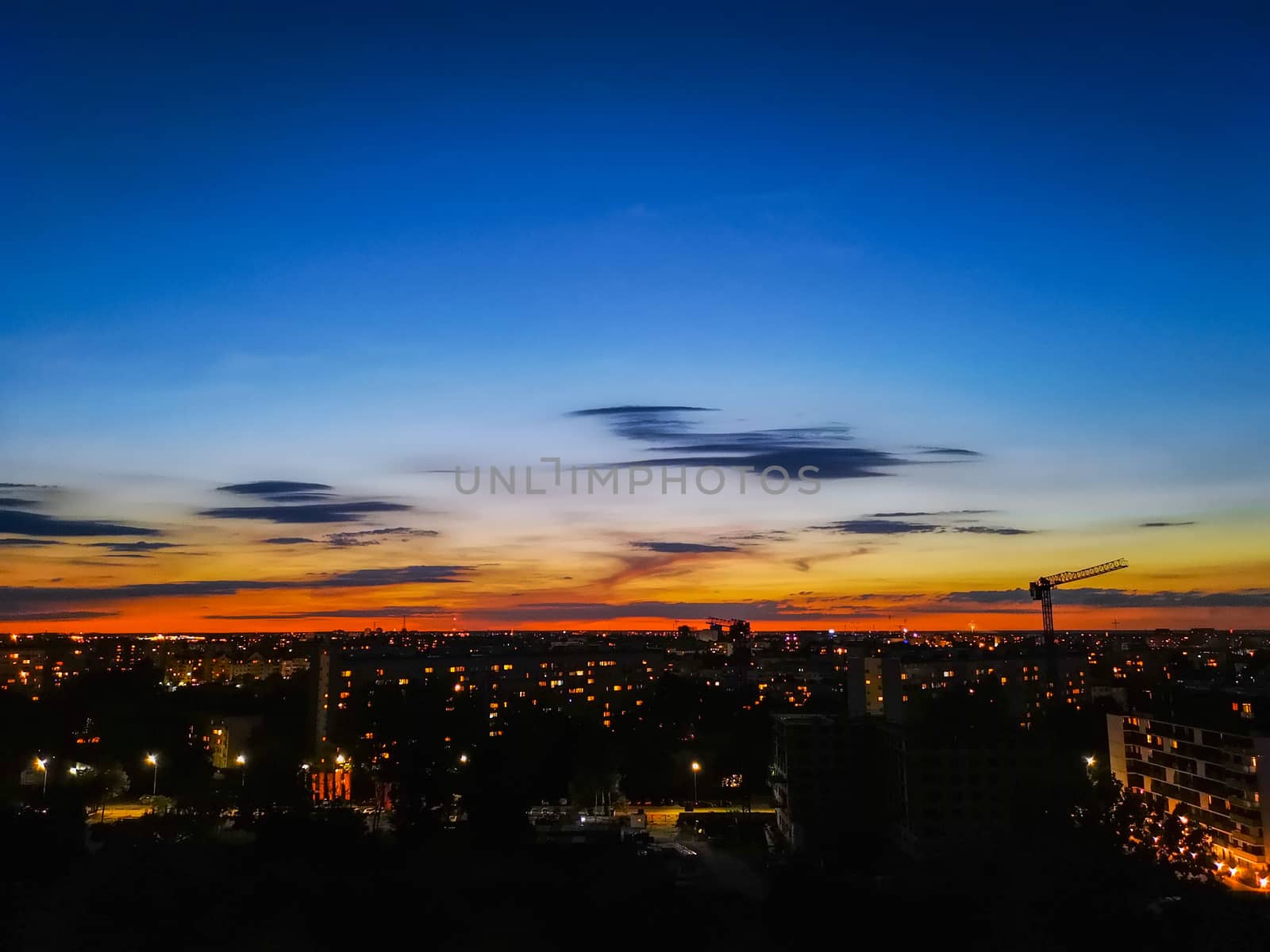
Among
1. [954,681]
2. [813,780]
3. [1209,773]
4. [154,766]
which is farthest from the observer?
[954,681]

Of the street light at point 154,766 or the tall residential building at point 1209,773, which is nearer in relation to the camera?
the tall residential building at point 1209,773

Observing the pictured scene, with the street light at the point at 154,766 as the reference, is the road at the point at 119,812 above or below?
below

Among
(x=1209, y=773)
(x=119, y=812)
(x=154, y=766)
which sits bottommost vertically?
(x=119, y=812)

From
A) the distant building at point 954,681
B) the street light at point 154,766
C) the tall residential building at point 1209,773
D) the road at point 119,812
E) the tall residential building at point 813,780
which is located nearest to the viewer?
the tall residential building at point 1209,773

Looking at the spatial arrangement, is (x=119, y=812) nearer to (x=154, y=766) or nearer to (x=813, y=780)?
(x=154, y=766)

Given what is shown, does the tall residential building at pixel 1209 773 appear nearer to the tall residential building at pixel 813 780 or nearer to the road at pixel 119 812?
the tall residential building at pixel 813 780

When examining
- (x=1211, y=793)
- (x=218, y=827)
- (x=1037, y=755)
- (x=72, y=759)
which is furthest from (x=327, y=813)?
(x=1211, y=793)

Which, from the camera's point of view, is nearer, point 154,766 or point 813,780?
point 813,780

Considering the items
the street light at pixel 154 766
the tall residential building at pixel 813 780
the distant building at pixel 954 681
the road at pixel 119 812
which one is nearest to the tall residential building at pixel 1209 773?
the distant building at pixel 954 681

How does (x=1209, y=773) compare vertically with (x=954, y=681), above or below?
below

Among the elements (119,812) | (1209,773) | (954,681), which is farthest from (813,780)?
(954,681)
